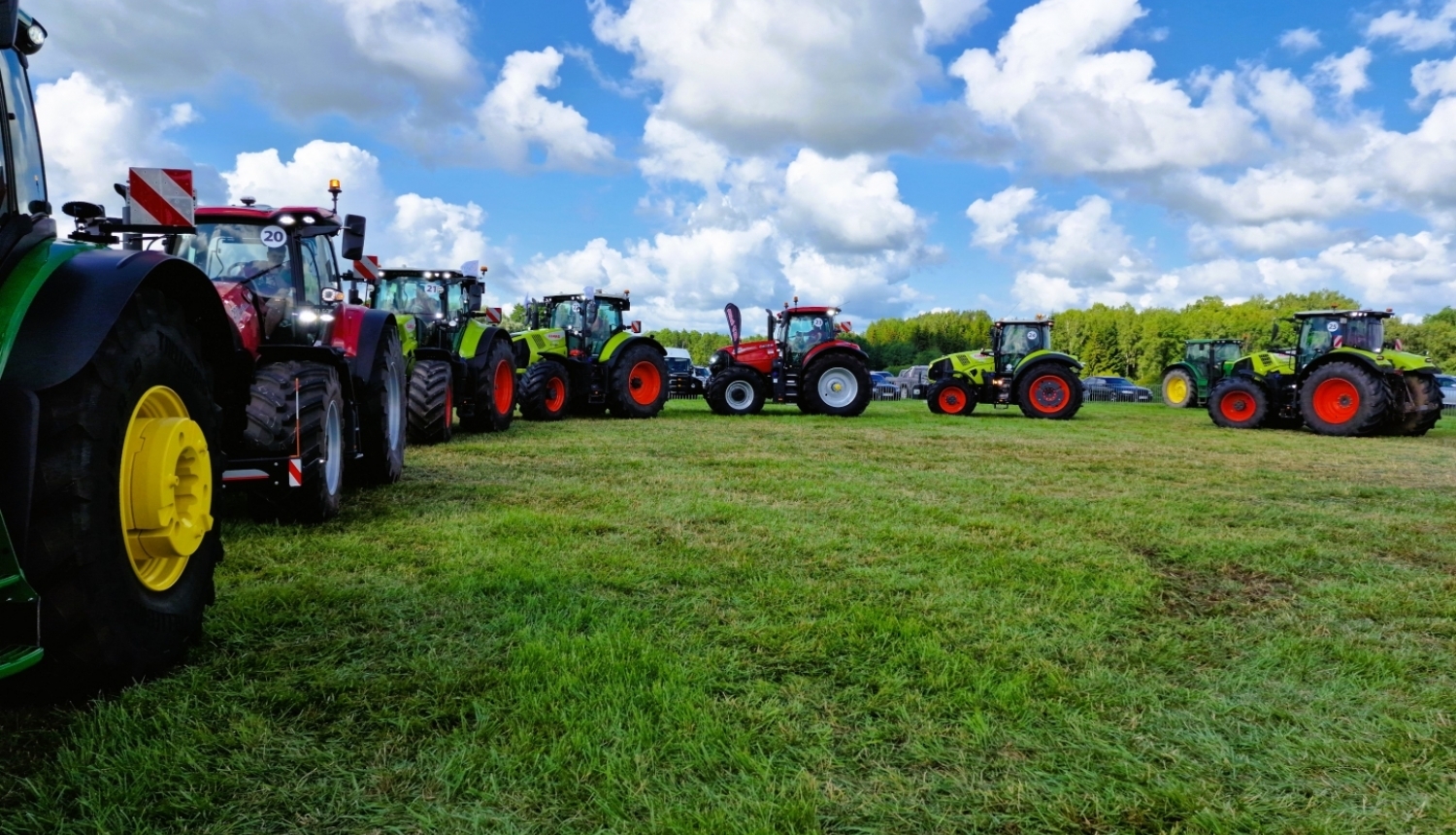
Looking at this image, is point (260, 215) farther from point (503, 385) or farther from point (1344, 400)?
point (1344, 400)

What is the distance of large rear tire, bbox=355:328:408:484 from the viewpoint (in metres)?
6.07

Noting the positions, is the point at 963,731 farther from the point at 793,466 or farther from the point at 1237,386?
the point at 1237,386

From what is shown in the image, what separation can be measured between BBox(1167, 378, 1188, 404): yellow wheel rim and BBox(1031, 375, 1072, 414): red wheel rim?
8314mm

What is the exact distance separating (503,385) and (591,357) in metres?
3.00

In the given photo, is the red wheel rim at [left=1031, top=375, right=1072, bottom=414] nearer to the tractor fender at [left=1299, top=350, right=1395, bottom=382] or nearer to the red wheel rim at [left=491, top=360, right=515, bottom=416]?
the tractor fender at [left=1299, top=350, right=1395, bottom=382]

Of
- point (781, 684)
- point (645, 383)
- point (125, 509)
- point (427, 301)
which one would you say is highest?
point (427, 301)

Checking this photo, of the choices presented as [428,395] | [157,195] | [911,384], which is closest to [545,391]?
[428,395]

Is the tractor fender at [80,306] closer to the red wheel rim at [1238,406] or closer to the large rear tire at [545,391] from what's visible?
the large rear tire at [545,391]

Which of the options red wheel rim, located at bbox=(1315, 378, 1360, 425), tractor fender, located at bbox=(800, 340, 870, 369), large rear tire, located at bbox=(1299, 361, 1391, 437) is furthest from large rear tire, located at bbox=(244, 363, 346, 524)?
red wheel rim, located at bbox=(1315, 378, 1360, 425)

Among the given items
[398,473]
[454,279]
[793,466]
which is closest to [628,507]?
[398,473]

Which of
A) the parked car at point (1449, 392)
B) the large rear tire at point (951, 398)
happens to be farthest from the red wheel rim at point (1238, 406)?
the parked car at point (1449, 392)

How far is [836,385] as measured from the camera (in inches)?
647

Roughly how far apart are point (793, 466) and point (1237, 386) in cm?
1122

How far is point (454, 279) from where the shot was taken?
11.7 m
